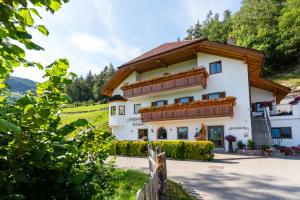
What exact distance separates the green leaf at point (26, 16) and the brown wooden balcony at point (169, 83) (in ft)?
68.8

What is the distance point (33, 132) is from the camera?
6.06ft

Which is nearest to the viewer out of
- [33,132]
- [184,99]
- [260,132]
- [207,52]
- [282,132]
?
[33,132]

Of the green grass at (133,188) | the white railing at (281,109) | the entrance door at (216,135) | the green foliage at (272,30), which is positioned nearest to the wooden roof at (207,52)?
the white railing at (281,109)

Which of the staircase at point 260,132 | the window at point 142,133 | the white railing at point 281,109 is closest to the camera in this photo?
the staircase at point 260,132

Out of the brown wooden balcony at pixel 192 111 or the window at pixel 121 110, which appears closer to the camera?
the brown wooden balcony at pixel 192 111

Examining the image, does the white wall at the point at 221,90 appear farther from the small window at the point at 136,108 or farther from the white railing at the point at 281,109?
the white railing at the point at 281,109

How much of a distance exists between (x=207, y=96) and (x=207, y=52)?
4.32 meters

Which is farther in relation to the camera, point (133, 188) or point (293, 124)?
point (293, 124)

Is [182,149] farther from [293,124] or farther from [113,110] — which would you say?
[113,110]

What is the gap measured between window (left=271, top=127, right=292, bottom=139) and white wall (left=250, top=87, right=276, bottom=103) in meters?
3.73

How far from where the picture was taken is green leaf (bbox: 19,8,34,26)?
1.57 meters

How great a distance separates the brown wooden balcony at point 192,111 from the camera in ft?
66.0

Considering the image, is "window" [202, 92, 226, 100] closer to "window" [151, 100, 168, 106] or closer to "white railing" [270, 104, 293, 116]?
"window" [151, 100, 168, 106]

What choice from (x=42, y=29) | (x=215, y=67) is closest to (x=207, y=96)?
(x=215, y=67)
